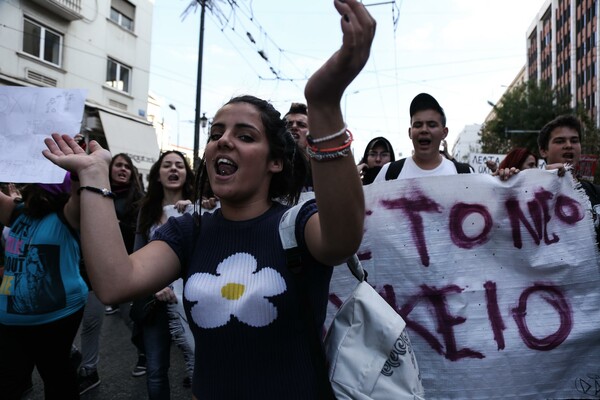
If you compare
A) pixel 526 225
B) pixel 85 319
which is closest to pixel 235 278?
pixel 526 225

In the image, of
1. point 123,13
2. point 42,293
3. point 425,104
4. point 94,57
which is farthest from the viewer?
point 123,13

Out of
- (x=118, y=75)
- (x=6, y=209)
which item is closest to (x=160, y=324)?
(x=6, y=209)

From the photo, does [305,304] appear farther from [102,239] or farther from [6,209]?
[6,209]

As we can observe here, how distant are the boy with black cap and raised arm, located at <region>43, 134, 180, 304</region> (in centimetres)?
249

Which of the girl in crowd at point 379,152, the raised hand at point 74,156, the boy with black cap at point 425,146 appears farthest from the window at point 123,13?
the raised hand at point 74,156

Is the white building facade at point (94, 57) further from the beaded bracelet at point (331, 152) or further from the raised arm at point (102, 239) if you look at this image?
the beaded bracelet at point (331, 152)

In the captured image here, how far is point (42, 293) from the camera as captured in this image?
268 centimetres

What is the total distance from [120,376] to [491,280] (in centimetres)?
322

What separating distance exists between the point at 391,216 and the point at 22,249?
7.08ft

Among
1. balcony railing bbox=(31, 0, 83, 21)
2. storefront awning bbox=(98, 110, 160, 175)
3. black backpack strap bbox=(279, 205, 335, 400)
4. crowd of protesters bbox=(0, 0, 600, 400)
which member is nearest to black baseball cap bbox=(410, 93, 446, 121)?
crowd of protesters bbox=(0, 0, 600, 400)

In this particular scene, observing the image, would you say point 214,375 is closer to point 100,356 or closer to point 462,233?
point 462,233

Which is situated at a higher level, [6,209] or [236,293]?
[6,209]

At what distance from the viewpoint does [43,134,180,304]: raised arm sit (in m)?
1.29

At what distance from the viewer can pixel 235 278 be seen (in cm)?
139
